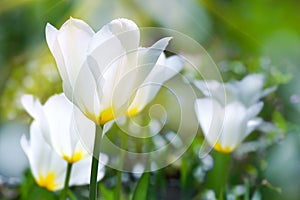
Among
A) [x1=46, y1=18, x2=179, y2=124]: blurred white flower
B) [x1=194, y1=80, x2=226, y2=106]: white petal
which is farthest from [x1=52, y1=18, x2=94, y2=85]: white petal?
[x1=194, y1=80, x2=226, y2=106]: white petal

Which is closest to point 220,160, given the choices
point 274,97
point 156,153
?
point 156,153

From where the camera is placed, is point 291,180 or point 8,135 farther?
point 8,135

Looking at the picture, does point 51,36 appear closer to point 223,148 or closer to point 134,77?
point 134,77

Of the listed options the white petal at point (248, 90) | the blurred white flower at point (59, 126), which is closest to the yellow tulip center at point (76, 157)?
the blurred white flower at point (59, 126)

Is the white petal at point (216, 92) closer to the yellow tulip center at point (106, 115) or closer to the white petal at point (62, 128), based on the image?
the white petal at point (62, 128)

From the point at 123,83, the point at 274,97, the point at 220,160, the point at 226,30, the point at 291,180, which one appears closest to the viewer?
the point at 123,83

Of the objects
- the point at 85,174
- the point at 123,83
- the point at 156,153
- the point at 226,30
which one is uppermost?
the point at 123,83

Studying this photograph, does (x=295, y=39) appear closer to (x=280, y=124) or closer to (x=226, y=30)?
(x=280, y=124)
